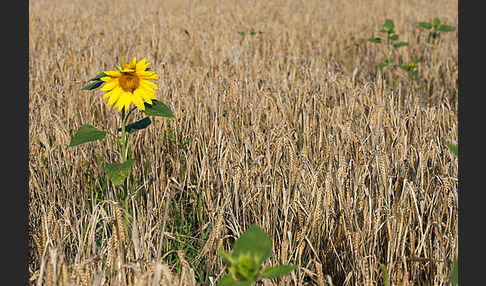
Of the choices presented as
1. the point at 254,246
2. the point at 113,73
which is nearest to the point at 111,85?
the point at 113,73

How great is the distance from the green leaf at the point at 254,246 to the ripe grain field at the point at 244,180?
0.59 ft

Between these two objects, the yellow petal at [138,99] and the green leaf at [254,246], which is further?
the yellow petal at [138,99]

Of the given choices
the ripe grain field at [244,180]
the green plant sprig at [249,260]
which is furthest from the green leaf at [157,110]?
the green plant sprig at [249,260]

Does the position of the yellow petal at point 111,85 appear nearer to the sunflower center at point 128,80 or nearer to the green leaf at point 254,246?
the sunflower center at point 128,80

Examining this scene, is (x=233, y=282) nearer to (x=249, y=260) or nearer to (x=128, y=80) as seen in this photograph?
(x=249, y=260)

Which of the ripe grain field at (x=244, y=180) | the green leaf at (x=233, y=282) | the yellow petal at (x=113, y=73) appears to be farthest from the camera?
the yellow petal at (x=113, y=73)

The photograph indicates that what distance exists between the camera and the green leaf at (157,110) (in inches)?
63.5

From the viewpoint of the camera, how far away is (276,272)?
40.0 inches

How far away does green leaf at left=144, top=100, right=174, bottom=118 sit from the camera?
161 cm

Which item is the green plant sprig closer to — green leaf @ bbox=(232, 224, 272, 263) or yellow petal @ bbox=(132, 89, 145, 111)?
green leaf @ bbox=(232, 224, 272, 263)

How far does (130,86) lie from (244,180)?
1.79 ft

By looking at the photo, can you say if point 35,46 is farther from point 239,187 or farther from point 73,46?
point 239,187

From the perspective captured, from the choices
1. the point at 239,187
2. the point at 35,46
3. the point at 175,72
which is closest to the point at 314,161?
the point at 239,187

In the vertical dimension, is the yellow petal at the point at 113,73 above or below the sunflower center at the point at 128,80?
above
